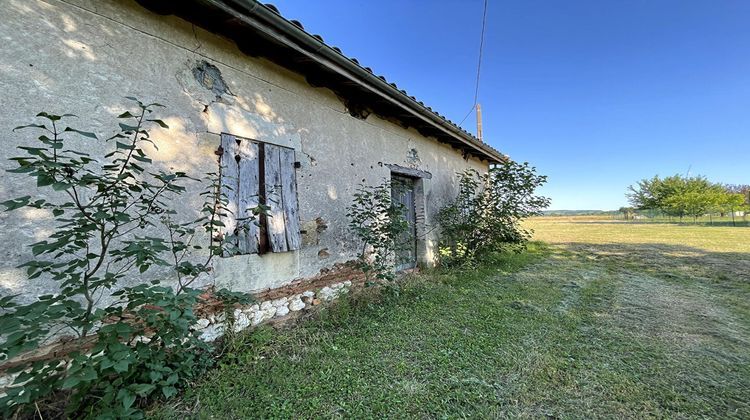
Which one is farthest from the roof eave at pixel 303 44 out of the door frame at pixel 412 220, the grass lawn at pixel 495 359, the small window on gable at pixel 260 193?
the grass lawn at pixel 495 359

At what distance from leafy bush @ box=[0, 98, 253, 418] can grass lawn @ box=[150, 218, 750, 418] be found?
0.33 metres

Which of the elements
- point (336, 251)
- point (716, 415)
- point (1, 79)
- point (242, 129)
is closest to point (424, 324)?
point (336, 251)

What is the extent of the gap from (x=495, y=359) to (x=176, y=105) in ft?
11.2

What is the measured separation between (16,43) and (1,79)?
9.8 inches

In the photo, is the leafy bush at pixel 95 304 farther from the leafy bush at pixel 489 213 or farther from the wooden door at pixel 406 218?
the leafy bush at pixel 489 213

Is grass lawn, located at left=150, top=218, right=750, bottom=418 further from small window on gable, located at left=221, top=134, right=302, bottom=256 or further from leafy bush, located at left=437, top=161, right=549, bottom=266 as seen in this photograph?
leafy bush, located at left=437, top=161, right=549, bottom=266

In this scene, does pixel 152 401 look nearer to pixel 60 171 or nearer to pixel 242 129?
pixel 60 171

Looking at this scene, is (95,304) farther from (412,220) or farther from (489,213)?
(489,213)

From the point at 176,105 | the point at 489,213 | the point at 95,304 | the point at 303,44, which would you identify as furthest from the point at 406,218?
the point at 95,304

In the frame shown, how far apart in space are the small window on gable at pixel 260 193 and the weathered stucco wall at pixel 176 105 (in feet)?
0.37

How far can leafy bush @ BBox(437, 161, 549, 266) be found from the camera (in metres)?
5.77

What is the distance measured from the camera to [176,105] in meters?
2.27

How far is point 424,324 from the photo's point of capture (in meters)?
3.11

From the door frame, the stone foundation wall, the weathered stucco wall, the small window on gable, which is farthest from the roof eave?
the stone foundation wall
